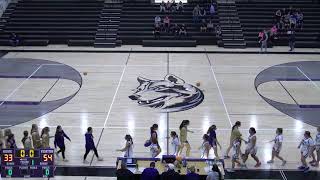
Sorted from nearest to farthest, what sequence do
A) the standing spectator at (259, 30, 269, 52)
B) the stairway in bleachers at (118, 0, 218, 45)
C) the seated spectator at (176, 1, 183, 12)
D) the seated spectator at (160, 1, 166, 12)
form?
the standing spectator at (259, 30, 269, 52)
the stairway in bleachers at (118, 0, 218, 45)
the seated spectator at (160, 1, 166, 12)
the seated spectator at (176, 1, 183, 12)

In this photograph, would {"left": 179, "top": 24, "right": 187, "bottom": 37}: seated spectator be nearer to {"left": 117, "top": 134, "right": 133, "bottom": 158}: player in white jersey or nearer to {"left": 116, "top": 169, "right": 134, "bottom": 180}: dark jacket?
{"left": 117, "top": 134, "right": 133, "bottom": 158}: player in white jersey

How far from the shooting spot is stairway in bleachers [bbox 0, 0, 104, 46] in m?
32.7

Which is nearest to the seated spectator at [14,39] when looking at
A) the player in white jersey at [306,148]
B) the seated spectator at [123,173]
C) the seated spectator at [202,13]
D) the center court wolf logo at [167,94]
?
the center court wolf logo at [167,94]

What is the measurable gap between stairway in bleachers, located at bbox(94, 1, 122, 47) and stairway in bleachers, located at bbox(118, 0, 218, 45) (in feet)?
1.24

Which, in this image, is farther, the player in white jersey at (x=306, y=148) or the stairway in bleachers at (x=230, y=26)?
the stairway in bleachers at (x=230, y=26)

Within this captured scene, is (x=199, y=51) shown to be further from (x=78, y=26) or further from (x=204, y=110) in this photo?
(x=204, y=110)

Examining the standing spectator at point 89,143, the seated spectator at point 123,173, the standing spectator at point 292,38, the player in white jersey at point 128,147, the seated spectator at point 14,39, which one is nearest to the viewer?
the seated spectator at point 123,173

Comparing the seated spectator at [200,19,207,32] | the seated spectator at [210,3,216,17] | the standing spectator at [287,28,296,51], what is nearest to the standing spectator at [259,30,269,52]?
Result: the standing spectator at [287,28,296,51]

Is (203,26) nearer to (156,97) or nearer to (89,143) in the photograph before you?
(156,97)

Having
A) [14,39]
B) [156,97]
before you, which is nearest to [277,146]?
[156,97]

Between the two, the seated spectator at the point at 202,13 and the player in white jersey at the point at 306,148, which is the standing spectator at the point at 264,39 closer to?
the seated spectator at the point at 202,13

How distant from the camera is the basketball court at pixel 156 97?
17828 millimetres

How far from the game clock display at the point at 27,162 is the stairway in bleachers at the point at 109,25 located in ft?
64.2

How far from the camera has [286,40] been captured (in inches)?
1288
